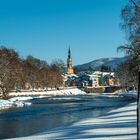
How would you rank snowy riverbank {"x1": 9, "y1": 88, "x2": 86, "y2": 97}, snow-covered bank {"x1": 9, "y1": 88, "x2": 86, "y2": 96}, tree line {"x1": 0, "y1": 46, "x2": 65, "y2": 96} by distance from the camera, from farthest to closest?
snow-covered bank {"x1": 9, "y1": 88, "x2": 86, "y2": 96} < snowy riverbank {"x1": 9, "y1": 88, "x2": 86, "y2": 97} < tree line {"x1": 0, "y1": 46, "x2": 65, "y2": 96}

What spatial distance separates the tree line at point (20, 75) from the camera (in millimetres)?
98562

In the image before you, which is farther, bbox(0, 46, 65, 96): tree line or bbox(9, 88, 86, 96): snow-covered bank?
bbox(9, 88, 86, 96): snow-covered bank

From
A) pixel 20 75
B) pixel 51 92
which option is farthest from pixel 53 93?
pixel 20 75

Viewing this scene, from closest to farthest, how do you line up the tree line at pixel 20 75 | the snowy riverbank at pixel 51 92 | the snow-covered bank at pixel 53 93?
the tree line at pixel 20 75, the snowy riverbank at pixel 51 92, the snow-covered bank at pixel 53 93

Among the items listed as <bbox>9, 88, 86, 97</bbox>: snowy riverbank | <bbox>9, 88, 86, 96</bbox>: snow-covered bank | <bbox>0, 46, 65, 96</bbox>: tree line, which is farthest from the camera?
<bbox>9, 88, 86, 96</bbox>: snow-covered bank

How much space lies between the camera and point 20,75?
382 feet

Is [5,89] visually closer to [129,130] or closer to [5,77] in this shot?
[5,77]

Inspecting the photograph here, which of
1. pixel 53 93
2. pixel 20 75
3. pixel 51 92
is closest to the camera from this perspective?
pixel 20 75

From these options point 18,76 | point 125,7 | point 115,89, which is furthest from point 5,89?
point 115,89

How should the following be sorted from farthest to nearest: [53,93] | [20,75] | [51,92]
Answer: [53,93] < [51,92] < [20,75]

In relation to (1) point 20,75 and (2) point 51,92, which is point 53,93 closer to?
(2) point 51,92

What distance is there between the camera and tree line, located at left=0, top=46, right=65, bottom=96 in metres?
98.6

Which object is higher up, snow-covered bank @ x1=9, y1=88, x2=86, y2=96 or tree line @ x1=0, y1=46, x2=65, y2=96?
tree line @ x1=0, y1=46, x2=65, y2=96

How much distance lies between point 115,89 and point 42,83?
42344 mm
